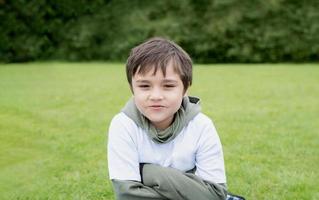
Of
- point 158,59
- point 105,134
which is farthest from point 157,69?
point 105,134

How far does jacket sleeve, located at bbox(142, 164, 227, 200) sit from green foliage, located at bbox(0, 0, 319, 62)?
14.6 meters

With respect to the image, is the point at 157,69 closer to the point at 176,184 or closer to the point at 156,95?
the point at 156,95

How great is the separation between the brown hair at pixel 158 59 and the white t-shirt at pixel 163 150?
236 millimetres

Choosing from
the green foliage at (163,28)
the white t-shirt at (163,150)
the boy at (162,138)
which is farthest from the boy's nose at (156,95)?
the green foliage at (163,28)

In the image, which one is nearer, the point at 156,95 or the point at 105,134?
the point at 156,95

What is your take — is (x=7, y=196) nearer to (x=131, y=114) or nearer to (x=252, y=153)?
(x=131, y=114)

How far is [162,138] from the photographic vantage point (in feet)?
8.43

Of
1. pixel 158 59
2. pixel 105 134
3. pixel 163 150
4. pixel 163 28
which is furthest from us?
pixel 163 28

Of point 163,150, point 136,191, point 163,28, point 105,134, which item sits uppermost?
point 163,28

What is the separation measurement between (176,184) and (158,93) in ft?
1.37

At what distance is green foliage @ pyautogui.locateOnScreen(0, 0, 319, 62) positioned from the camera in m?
16.9

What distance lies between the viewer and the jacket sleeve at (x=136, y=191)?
8.34 ft

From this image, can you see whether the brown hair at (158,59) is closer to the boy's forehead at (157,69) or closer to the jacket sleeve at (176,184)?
the boy's forehead at (157,69)

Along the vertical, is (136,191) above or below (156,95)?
below
